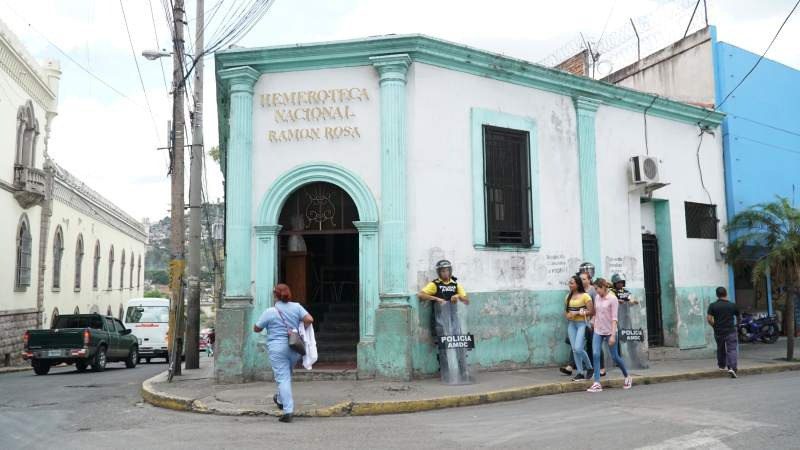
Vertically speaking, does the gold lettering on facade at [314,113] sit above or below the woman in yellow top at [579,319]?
above

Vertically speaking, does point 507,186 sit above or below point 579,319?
above

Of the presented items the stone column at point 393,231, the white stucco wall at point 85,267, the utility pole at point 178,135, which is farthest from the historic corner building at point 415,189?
the white stucco wall at point 85,267

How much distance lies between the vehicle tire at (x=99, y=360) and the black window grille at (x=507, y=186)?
11.3 meters

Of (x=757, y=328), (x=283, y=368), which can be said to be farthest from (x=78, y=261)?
(x=757, y=328)

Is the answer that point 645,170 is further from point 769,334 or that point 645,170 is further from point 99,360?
point 99,360

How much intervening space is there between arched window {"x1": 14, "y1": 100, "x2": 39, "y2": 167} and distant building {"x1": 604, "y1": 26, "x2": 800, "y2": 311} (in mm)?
20907

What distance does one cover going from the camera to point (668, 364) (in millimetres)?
12594

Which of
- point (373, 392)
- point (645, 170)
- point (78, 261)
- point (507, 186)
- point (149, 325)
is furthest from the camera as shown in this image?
point (78, 261)

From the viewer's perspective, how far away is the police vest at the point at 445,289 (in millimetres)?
9961

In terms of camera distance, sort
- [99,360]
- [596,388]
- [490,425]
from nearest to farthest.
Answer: [490,425], [596,388], [99,360]

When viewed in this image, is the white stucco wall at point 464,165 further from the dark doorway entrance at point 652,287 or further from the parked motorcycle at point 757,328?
the parked motorcycle at point 757,328

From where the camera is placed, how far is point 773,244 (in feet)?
45.4

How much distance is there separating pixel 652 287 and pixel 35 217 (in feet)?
A: 71.5

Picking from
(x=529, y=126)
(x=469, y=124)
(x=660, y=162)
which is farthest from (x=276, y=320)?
(x=660, y=162)
